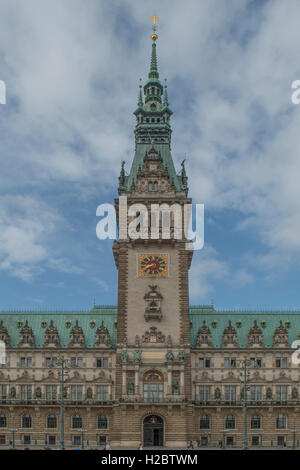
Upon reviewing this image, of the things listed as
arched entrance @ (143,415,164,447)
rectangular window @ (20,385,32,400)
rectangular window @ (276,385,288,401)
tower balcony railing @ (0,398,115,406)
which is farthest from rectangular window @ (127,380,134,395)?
rectangular window @ (276,385,288,401)

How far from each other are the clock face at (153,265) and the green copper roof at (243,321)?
41.0ft

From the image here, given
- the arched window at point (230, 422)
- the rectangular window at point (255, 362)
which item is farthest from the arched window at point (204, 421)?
the rectangular window at point (255, 362)

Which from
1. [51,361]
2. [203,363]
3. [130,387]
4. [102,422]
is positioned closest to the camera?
[130,387]

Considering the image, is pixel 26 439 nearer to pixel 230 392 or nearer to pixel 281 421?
pixel 230 392

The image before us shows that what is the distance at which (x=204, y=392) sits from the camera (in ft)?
323

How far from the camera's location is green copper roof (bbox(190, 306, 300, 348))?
103 meters

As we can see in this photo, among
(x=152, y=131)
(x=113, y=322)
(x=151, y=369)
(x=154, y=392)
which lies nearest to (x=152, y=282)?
(x=113, y=322)

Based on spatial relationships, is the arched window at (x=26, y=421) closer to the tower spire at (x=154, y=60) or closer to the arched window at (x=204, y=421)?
the arched window at (x=204, y=421)

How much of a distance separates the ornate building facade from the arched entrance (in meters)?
0.16

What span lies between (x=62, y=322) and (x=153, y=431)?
26442 mm

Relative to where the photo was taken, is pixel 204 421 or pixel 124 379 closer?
pixel 124 379

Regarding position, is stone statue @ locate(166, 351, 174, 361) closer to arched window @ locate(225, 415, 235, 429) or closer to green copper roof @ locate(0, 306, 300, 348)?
green copper roof @ locate(0, 306, 300, 348)

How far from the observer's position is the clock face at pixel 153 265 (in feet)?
326

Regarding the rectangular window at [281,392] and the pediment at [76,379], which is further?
the pediment at [76,379]
